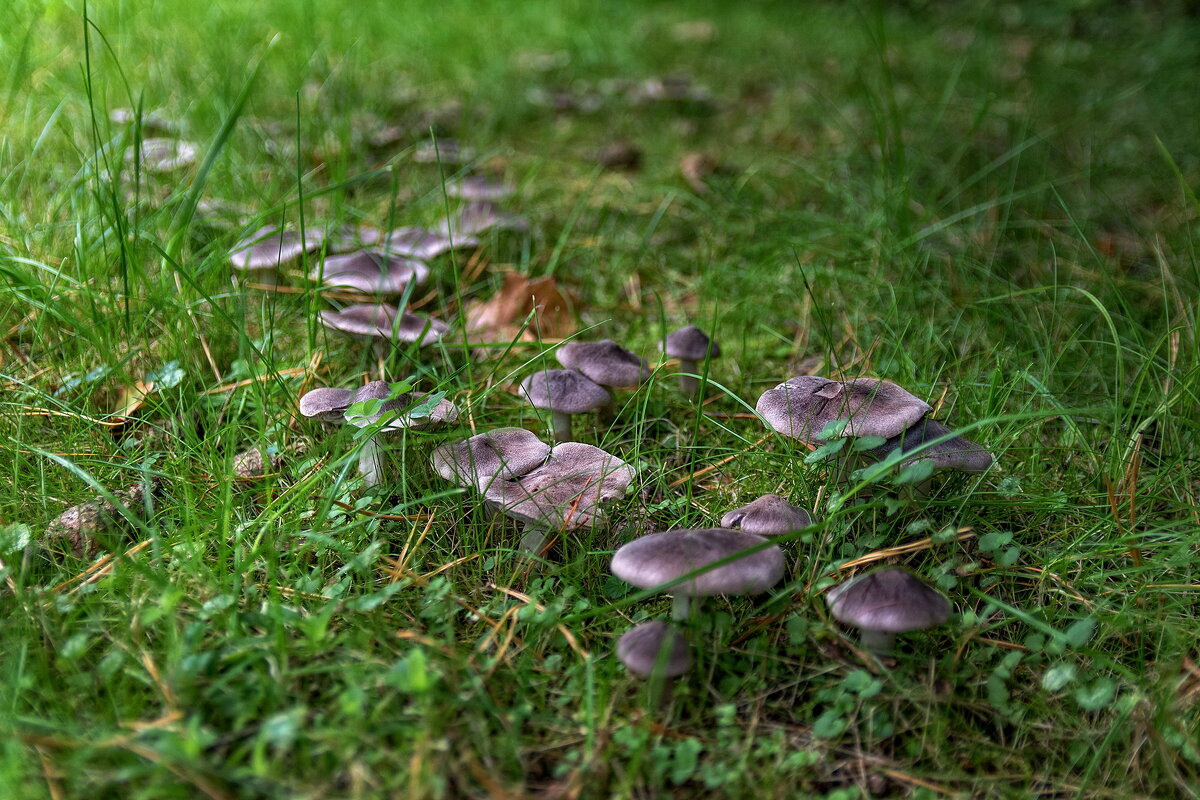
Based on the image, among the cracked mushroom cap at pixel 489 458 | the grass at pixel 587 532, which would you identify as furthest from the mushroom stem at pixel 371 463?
the cracked mushroom cap at pixel 489 458

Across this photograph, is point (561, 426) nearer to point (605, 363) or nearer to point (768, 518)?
point (605, 363)

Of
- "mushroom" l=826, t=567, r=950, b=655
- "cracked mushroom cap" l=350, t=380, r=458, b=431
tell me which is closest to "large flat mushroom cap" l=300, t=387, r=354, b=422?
"cracked mushroom cap" l=350, t=380, r=458, b=431

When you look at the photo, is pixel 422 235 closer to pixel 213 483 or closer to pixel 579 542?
pixel 213 483

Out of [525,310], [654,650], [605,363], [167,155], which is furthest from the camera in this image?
[167,155]

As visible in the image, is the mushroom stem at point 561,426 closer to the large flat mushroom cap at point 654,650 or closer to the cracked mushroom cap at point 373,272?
the cracked mushroom cap at point 373,272

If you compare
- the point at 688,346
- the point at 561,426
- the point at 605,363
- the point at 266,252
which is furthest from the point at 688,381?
the point at 266,252

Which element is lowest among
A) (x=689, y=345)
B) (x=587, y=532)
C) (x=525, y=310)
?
(x=587, y=532)
